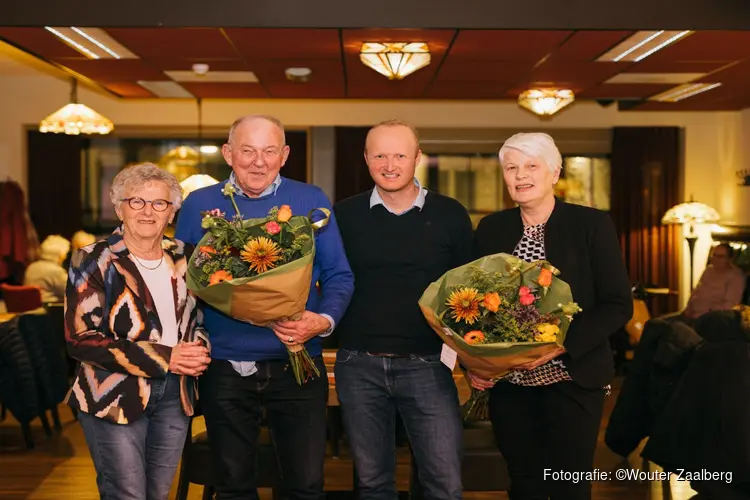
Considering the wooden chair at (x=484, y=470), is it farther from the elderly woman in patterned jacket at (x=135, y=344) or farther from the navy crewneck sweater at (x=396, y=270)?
the elderly woman in patterned jacket at (x=135, y=344)

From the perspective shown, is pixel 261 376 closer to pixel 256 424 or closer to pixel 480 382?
pixel 256 424

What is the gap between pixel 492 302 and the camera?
2.54m

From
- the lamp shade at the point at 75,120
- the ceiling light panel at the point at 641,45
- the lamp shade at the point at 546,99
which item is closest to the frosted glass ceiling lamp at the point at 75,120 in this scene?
the lamp shade at the point at 75,120

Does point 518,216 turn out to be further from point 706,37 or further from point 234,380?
point 706,37

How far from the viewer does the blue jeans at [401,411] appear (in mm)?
2984

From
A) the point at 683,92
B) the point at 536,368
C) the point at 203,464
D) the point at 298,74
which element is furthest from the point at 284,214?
the point at 683,92

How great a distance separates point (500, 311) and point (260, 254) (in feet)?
2.38

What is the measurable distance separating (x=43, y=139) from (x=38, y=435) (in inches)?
234

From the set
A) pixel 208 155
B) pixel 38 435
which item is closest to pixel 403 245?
pixel 38 435

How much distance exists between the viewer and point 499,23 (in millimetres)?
5629

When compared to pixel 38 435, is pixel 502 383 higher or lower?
higher

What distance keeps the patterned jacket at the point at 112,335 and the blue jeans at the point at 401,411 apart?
0.64 metres

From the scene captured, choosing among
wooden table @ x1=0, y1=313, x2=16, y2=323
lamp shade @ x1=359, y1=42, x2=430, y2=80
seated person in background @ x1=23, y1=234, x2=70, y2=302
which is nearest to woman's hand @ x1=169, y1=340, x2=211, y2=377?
wooden table @ x1=0, y1=313, x2=16, y2=323

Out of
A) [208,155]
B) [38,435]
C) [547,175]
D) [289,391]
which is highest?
[208,155]
